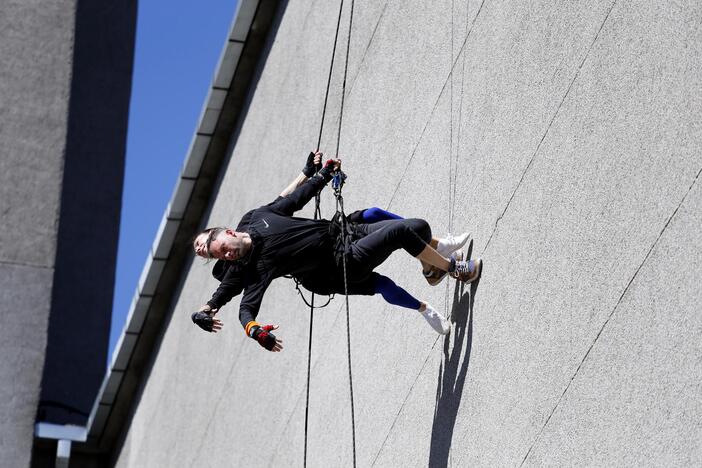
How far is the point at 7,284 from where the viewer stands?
17719mm

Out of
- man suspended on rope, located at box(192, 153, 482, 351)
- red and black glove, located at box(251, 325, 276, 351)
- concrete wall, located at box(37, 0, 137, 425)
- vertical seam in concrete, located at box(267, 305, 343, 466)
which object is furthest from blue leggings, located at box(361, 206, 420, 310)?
concrete wall, located at box(37, 0, 137, 425)

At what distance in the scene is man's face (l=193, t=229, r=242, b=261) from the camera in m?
7.40

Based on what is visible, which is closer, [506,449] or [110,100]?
[506,449]

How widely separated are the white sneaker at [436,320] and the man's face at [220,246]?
50.4 inches

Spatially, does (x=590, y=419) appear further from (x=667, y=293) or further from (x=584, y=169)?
(x=584, y=169)

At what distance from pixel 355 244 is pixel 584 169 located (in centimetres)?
157

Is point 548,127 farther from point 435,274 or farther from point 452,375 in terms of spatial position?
point 452,375

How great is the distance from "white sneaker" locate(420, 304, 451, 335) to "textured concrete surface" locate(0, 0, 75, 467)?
34.1 ft

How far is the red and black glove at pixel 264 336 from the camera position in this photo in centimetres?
714

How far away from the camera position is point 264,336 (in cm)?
713

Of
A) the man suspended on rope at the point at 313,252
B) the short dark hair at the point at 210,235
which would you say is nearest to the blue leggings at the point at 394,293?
the man suspended on rope at the point at 313,252

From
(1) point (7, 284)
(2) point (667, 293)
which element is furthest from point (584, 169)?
(1) point (7, 284)

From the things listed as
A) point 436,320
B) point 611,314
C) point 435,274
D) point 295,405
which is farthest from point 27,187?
point 611,314

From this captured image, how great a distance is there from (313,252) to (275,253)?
0.77 feet
